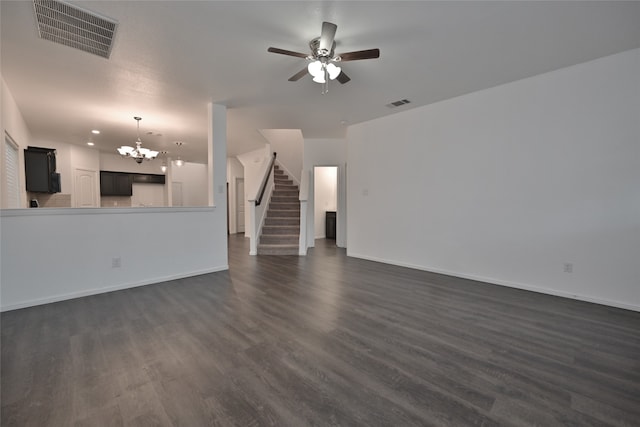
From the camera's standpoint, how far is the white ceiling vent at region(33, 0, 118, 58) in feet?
7.36

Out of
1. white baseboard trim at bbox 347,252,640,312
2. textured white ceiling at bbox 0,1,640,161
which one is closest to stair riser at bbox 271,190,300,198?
textured white ceiling at bbox 0,1,640,161

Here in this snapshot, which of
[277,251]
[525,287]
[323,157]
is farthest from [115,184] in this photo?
[525,287]

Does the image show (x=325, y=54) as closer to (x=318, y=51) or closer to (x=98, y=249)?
(x=318, y=51)

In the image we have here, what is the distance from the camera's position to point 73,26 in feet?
8.07

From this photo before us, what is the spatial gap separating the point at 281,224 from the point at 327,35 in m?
4.97

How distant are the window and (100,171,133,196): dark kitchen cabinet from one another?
389 cm

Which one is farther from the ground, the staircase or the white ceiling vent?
the white ceiling vent

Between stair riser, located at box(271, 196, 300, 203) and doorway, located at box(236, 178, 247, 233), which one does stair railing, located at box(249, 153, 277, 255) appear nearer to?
stair riser, located at box(271, 196, 300, 203)

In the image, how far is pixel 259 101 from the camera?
4.31 m

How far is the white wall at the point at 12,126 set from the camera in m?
3.62

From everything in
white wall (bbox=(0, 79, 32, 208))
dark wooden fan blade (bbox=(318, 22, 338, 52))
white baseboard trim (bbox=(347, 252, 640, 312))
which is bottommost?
white baseboard trim (bbox=(347, 252, 640, 312))

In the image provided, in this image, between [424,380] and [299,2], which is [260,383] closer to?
[424,380]

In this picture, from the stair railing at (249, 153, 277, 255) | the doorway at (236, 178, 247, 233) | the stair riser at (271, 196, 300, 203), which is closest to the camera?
the stair railing at (249, 153, 277, 255)

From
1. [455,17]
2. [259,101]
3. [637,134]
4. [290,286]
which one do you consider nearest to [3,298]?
[290,286]
